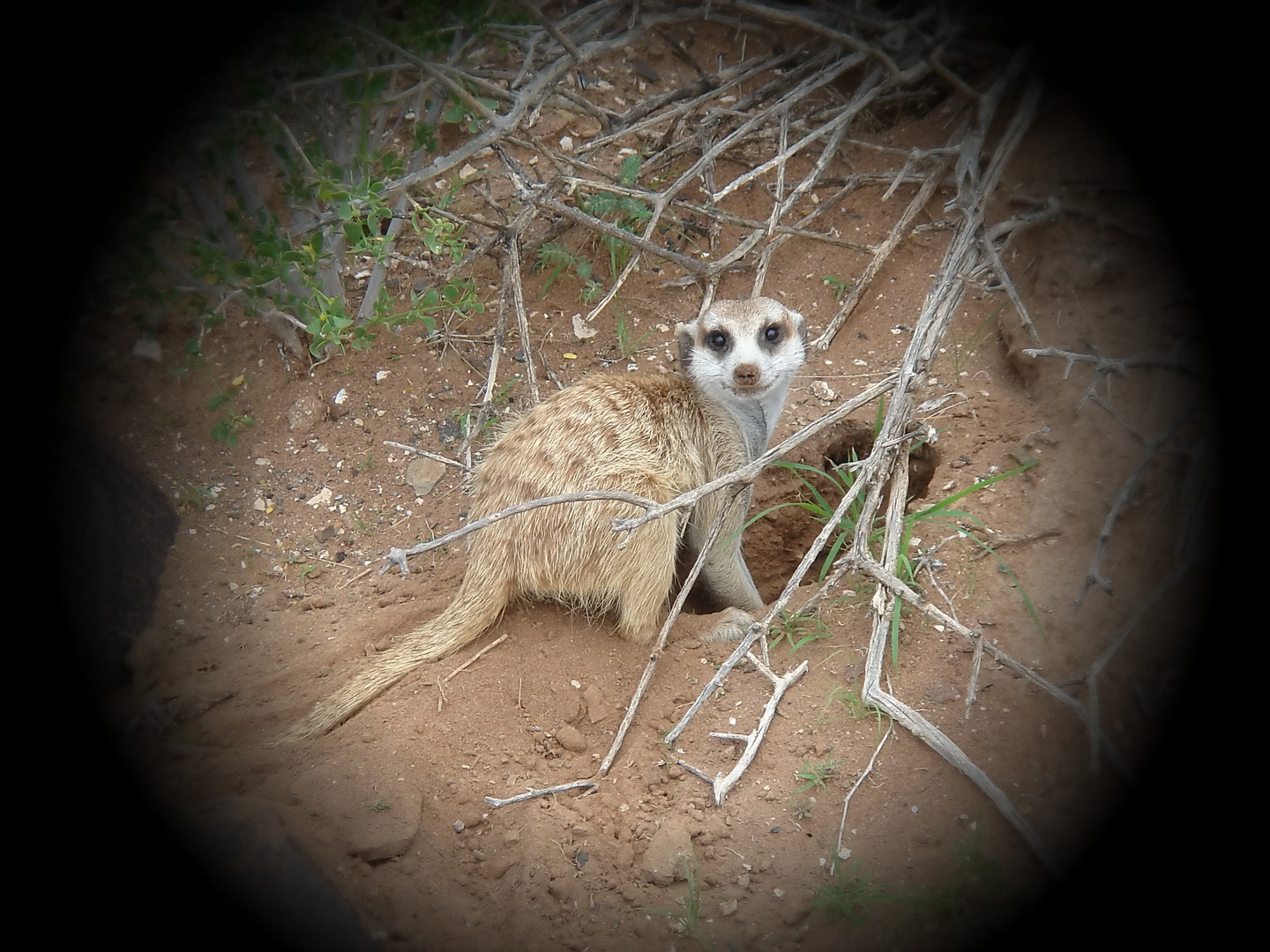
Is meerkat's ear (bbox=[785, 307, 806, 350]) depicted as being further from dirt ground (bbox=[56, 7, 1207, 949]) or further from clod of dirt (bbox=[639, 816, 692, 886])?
clod of dirt (bbox=[639, 816, 692, 886])

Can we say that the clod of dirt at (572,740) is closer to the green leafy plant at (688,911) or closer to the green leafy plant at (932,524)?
the green leafy plant at (688,911)

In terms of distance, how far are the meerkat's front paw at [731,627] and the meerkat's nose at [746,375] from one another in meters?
0.79

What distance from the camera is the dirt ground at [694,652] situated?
1851 millimetres

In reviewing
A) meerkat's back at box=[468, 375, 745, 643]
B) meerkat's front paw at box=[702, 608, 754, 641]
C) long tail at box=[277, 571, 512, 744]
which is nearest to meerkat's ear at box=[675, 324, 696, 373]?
meerkat's back at box=[468, 375, 745, 643]

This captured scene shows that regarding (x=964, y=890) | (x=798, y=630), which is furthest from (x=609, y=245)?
(x=964, y=890)

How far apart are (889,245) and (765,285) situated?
0.56 m

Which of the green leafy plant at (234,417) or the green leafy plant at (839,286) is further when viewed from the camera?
the green leafy plant at (839,286)

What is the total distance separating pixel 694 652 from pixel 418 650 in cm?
86

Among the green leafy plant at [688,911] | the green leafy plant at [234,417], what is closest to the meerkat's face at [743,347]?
the green leafy plant at [688,911]

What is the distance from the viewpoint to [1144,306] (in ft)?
7.83

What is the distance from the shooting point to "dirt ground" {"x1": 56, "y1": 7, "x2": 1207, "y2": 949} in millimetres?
1851

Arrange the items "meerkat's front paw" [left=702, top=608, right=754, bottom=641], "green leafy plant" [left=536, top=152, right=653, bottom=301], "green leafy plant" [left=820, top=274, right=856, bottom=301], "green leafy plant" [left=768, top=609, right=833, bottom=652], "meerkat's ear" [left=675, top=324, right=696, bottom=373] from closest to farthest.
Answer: "green leafy plant" [left=768, top=609, right=833, bottom=652]
"meerkat's front paw" [left=702, top=608, right=754, bottom=641]
"meerkat's ear" [left=675, top=324, right=696, bottom=373]
"green leafy plant" [left=536, top=152, right=653, bottom=301]
"green leafy plant" [left=820, top=274, right=856, bottom=301]

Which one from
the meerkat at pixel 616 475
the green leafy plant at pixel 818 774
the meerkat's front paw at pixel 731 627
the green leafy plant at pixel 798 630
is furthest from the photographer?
the meerkat's front paw at pixel 731 627

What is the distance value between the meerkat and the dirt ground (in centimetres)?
11
